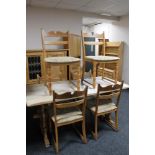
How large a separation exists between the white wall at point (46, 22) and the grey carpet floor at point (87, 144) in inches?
82.1

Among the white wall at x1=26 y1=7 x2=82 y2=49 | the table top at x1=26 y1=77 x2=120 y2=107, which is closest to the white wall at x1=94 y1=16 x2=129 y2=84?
the white wall at x1=26 y1=7 x2=82 y2=49

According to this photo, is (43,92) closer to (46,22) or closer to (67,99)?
(67,99)

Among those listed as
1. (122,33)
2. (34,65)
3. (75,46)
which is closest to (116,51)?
(122,33)

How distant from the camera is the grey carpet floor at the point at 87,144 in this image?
199 cm

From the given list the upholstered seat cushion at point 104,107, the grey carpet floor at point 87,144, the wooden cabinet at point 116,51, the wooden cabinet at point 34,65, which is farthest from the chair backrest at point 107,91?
the wooden cabinet at point 116,51

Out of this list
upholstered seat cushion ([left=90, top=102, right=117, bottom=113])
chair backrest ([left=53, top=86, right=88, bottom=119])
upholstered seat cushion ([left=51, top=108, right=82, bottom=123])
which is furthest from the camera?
upholstered seat cushion ([left=90, top=102, right=117, bottom=113])

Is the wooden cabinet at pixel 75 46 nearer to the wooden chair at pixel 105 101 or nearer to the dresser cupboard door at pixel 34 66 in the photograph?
the dresser cupboard door at pixel 34 66

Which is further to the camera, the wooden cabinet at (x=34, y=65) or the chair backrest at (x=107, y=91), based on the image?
the wooden cabinet at (x=34, y=65)

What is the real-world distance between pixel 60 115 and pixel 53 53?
196 centimetres

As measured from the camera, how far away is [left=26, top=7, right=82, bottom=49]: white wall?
3803mm

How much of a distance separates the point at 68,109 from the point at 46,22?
266cm

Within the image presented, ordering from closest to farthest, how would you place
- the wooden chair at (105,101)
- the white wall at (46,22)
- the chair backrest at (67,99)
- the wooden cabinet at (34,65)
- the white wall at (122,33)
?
the chair backrest at (67,99)
the wooden chair at (105,101)
the wooden cabinet at (34,65)
the white wall at (46,22)
the white wall at (122,33)

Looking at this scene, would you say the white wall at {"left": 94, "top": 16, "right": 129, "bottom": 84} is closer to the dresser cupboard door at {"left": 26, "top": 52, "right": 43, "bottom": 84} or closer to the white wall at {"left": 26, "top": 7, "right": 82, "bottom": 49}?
the white wall at {"left": 26, "top": 7, "right": 82, "bottom": 49}
